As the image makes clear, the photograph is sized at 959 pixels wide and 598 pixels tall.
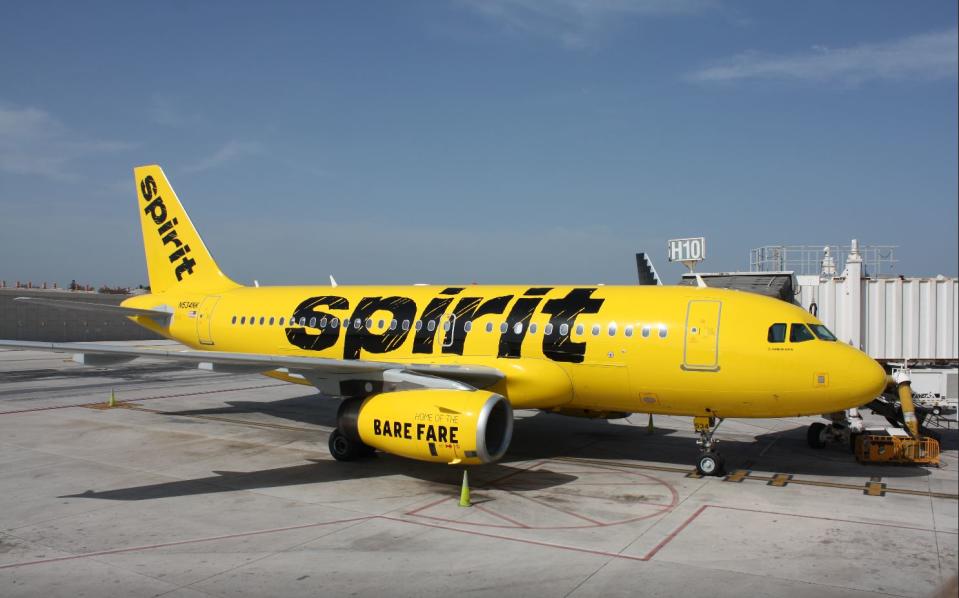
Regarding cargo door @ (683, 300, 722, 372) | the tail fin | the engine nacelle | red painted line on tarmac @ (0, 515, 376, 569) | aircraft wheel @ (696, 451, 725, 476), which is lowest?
red painted line on tarmac @ (0, 515, 376, 569)

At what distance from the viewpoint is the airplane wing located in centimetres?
1408

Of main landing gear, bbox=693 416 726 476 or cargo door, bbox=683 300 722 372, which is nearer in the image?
cargo door, bbox=683 300 722 372

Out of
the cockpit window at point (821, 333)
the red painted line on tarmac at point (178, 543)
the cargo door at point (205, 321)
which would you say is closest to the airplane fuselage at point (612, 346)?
the cockpit window at point (821, 333)

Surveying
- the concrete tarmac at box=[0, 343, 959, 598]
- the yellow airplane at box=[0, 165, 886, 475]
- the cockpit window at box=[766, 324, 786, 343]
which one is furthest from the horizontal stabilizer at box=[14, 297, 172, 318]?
the cockpit window at box=[766, 324, 786, 343]

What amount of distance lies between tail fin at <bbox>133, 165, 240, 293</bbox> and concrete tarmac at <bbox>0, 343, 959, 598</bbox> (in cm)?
609

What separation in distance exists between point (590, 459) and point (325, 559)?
843cm

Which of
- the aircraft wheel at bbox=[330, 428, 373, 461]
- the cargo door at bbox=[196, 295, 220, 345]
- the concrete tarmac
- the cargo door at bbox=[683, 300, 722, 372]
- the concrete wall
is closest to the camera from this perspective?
the concrete tarmac

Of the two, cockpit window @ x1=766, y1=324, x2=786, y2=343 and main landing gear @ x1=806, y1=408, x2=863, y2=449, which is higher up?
cockpit window @ x1=766, y1=324, x2=786, y2=343

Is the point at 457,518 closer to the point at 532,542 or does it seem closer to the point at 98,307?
the point at 532,542

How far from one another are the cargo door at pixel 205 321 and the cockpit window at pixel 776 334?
16.7 m

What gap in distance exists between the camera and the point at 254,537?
10906 millimetres

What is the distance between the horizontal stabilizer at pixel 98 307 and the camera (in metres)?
18.9

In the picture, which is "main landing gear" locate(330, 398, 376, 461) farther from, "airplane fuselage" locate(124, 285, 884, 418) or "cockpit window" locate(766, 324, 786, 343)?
"cockpit window" locate(766, 324, 786, 343)

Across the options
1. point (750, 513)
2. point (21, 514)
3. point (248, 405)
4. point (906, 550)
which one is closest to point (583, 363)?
point (750, 513)
